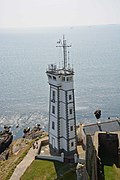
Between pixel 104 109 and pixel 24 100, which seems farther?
pixel 24 100

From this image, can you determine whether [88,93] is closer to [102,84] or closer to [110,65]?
[102,84]

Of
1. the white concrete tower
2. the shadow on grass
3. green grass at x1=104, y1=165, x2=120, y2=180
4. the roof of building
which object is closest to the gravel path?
the white concrete tower

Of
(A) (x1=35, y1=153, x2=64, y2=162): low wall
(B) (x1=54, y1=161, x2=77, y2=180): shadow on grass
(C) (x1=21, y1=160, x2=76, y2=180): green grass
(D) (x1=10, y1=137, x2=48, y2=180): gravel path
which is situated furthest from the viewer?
(A) (x1=35, y1=153, x2=64, y2=162): low wall

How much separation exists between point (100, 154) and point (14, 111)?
253 ft

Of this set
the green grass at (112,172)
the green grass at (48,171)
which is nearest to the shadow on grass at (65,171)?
the green grass at (48,171)

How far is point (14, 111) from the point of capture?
4181 inches

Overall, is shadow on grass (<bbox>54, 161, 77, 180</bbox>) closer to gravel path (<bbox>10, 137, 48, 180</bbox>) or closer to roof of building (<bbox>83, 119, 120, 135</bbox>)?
gravel path (<bbox>10, 137, 48, 180</bbox>)

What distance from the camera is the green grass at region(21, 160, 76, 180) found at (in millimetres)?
42219

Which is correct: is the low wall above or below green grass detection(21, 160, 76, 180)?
above

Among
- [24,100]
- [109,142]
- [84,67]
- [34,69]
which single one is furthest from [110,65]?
[109,142]

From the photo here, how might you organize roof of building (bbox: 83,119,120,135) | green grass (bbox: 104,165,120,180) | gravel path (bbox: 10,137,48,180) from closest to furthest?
green grass (bbox: 104,165,120,180), gravel path (bbox: 10,137,48,180), roof of building (bbox: 83,119,120,135)

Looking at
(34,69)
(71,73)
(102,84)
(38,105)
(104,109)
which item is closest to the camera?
(71,73)

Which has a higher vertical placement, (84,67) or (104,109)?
(84,67)

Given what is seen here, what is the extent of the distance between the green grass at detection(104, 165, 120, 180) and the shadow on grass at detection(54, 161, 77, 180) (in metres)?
13.9
